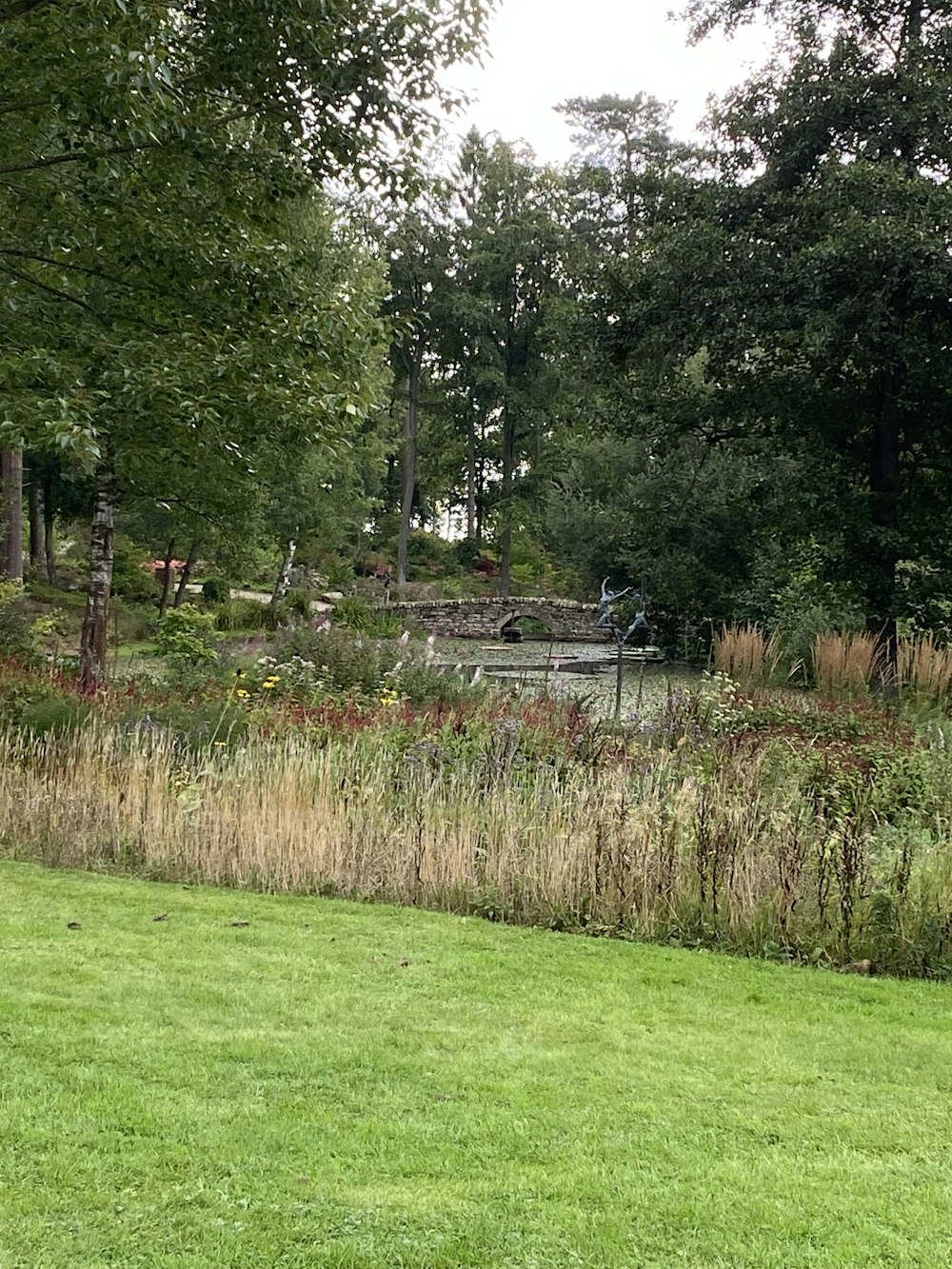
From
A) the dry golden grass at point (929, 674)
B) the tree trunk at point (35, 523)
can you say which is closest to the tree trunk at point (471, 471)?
the tree trunk at point (35, 523)

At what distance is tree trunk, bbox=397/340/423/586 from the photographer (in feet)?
86.1

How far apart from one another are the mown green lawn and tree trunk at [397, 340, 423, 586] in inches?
868

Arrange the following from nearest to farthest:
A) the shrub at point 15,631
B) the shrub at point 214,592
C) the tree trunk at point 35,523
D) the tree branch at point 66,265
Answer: the tree branch at point 66,265, the shrub at point 15,631, the shrub at point 214,592, the tree trunk at point 35,523

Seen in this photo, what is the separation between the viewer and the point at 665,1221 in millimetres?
1769

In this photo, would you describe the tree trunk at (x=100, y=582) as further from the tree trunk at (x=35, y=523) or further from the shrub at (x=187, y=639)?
the tree trunk at (x=35, y=523)

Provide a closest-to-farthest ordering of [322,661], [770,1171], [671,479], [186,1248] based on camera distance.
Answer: [186,1248]
[770,1171]
[322,661]
[671,479]

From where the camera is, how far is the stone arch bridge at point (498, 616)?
2203 centimetres

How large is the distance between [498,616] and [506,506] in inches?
279

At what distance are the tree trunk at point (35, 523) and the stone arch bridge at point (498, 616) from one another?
8.06m

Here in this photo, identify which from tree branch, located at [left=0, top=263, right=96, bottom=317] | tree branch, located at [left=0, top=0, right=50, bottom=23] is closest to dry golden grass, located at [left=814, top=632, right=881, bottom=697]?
tree branch, located at [left=0, top=263, right=96, bottom=317]

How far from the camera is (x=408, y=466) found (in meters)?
28.4

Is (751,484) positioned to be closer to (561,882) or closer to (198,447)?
(198,447)

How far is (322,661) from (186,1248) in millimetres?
6747

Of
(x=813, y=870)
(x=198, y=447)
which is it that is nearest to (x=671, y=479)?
(x=198, y=447)
